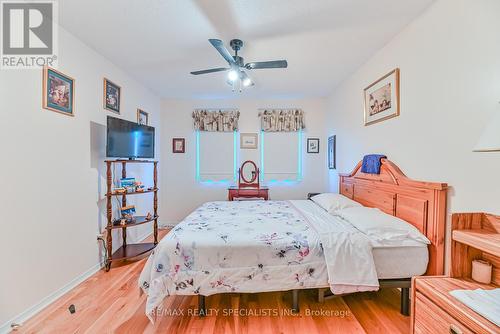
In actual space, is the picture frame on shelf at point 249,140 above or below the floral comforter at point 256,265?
above

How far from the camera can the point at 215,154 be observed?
14.5ft

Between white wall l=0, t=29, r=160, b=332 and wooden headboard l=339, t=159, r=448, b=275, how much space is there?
127 inches

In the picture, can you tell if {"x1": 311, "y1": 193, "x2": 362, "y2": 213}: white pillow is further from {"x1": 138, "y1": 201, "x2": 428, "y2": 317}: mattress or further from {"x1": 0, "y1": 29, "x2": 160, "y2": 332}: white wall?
{"x1": 0, "y1": 29, "x2": 160, "y2": 332}: white wall

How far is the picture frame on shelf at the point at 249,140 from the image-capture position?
4.40 metres

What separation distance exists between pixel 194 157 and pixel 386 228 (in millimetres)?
3521

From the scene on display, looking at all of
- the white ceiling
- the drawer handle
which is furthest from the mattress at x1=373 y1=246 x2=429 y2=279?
the white ceiling

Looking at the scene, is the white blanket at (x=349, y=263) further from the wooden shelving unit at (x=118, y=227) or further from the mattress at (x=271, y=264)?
the wooden shelving unit at (x=118, y=227)

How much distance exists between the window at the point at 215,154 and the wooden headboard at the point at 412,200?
2412 mm

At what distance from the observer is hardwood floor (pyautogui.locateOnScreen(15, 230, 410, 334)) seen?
1676 mm

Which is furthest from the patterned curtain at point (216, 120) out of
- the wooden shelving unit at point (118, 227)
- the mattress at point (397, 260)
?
the mattress at point (397, 260)

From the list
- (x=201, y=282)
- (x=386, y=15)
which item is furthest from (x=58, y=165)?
(x=386, y=15)

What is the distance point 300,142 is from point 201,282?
335 centimetres

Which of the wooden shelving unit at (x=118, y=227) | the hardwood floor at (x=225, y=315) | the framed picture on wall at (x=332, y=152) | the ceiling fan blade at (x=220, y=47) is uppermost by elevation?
the ceiling fan blade at (x=220, y=47)

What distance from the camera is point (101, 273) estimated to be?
2525 mm
